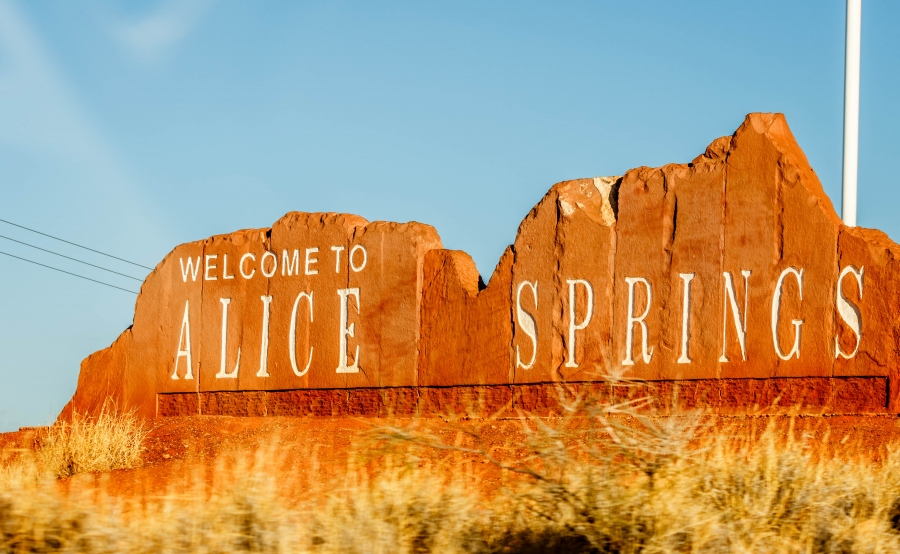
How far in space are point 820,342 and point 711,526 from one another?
5585mm

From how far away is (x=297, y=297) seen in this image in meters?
13.6

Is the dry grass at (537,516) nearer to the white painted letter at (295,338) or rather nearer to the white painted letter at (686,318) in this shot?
the white painted letter at (686,318)

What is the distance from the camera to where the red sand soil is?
8594mm

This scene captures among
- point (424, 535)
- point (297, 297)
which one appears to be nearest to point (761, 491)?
point (424, 535)

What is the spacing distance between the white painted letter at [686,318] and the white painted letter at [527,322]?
1611 mm

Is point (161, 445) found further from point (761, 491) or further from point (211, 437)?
point (761, 491)

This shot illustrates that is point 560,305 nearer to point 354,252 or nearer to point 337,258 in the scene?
point 354,252

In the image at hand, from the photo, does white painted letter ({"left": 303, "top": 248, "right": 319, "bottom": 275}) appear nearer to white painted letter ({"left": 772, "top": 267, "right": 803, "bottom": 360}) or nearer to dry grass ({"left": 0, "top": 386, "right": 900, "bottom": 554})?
white painted letter ({"left": 772, "top": 267, "right": 803, "bottom": 360})

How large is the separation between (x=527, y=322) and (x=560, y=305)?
43cm

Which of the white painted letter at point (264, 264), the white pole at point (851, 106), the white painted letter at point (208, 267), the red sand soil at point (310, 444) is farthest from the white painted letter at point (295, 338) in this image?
the white pole at point (851, 106)

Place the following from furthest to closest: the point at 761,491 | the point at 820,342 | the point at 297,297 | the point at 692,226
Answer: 1. the point at 297,297
2. the point at 692,226
3. the point at 820,342
4. the point at 761,491

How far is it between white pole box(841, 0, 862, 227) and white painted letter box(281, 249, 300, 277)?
6.52 meters

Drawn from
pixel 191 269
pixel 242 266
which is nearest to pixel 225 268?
pixel 242 266

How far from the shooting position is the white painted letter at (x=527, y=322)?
1182cm
